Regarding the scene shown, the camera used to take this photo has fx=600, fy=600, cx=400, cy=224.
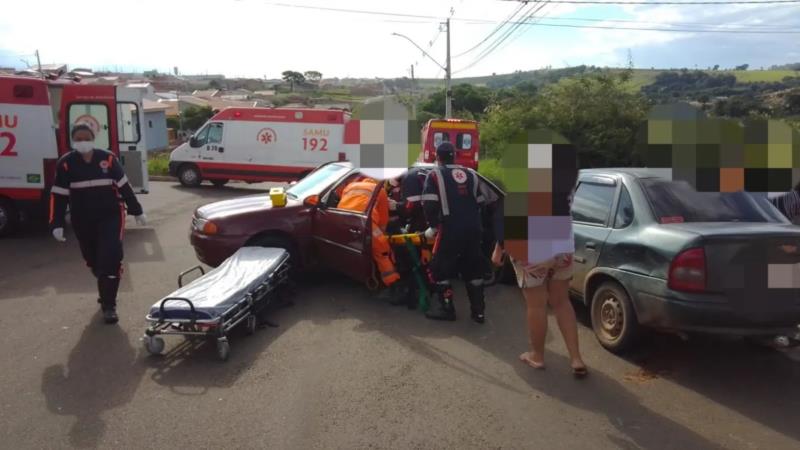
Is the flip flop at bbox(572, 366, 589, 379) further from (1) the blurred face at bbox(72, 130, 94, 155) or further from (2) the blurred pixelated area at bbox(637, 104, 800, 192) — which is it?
(1) the blurred face at bbox(72, 130, 94, 155)

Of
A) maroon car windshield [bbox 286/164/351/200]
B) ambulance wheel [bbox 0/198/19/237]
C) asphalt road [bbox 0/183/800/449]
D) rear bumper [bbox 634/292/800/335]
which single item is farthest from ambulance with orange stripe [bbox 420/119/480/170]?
rear bumper [bbox 634/292/800/335]

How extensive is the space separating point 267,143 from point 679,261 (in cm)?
1618

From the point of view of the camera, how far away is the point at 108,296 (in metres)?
5.93

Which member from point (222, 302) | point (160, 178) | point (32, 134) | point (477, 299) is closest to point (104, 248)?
point (222, 302)

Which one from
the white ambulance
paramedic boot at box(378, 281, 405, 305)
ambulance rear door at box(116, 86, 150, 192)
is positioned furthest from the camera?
the white ambulance

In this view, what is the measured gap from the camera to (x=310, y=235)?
7.24m

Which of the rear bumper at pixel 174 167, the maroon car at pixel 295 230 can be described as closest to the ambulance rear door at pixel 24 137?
the maroon car at pixel 295 230

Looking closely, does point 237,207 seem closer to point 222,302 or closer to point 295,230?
point 295,230

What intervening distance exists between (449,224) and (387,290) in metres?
1.43

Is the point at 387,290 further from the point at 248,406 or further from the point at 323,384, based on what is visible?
the point at 248,406

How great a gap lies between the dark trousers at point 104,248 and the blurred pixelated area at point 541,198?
151 inches

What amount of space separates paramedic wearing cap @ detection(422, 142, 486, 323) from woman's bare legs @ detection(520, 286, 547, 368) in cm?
111

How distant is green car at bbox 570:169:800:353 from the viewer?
4.30 m

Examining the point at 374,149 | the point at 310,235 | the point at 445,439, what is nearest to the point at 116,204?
the point at 310,235
